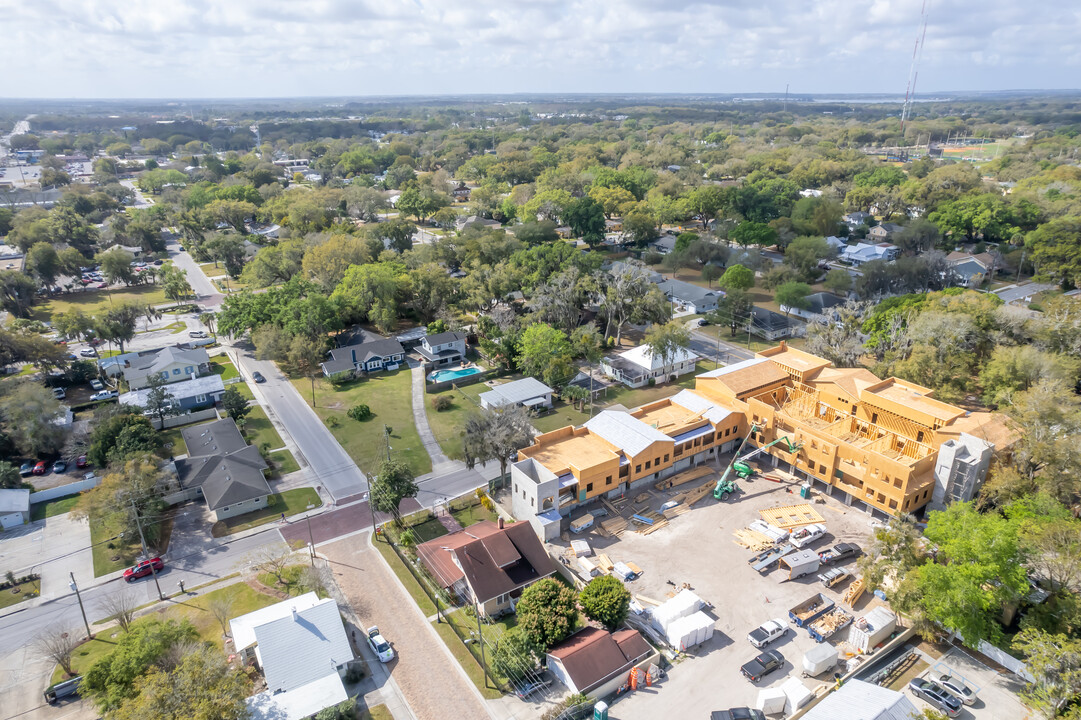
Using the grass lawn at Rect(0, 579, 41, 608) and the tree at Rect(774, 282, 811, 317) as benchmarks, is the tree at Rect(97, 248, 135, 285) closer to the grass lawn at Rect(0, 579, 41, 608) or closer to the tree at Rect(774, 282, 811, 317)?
the grass lawn at Rect(0, 579, 41, 608)

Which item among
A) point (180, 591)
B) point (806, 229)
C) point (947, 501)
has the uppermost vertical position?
point (806, 229)

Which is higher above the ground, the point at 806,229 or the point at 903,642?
the point at 806,229

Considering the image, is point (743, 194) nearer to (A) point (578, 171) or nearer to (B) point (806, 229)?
(B) point (806, 229)

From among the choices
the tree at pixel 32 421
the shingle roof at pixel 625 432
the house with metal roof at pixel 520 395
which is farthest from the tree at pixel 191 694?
the tree at pixel 32 421

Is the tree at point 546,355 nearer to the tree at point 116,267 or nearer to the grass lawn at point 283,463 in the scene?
the grass lawn at point 283,463

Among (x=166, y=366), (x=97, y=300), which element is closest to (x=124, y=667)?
(x=166, y=366)

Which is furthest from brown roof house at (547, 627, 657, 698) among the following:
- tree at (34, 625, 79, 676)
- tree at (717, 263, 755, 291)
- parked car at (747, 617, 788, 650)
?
tree at (717, 263, 755, 291)

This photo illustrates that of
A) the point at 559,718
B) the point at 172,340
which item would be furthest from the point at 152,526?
the point at 172,340
